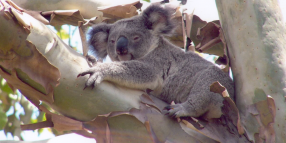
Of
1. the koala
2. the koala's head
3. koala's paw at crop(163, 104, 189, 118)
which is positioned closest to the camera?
koala's paw at crop(163, 104, 189, 118)

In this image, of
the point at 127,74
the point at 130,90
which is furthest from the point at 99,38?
the point at 130,90

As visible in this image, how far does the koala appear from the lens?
2703mm

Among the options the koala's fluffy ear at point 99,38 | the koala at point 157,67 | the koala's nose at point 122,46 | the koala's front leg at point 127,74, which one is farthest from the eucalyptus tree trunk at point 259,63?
the koala's fluffy ear at point 99,38

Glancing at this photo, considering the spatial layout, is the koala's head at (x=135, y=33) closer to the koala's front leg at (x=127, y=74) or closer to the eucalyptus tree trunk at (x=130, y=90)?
the koala's front leg at (x=127, y=74)

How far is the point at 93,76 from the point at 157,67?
1.29m

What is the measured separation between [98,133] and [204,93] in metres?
1.12

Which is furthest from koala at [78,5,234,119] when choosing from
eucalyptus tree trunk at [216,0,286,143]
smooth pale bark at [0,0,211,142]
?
eucalyptus tree trunk at [216,0,286,143]

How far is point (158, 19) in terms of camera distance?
378cm

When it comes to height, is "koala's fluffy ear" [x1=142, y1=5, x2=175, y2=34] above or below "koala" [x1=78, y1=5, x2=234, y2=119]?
above

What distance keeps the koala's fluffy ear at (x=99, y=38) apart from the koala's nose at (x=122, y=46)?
48 centimetres

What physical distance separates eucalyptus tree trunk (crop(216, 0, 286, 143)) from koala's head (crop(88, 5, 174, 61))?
1199 millimetres

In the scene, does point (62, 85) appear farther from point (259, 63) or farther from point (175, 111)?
point (259, 63)

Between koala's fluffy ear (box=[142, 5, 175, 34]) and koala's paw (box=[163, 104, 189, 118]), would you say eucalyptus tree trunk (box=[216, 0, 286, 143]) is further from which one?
koala's fluffy ear (box=[142, 5, 175, 34])

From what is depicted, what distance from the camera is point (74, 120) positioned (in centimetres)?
214
